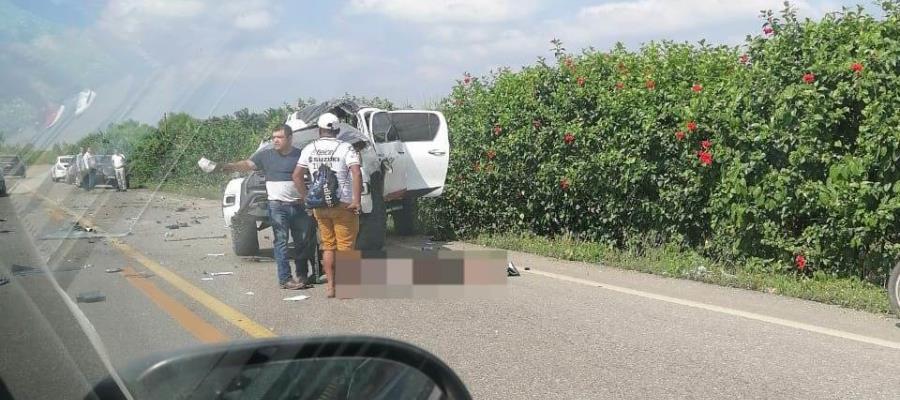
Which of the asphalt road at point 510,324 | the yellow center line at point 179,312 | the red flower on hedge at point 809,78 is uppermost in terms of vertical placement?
the red flower on hedge at point 809,78

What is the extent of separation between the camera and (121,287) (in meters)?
8.48

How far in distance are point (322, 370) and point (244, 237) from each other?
9430mm

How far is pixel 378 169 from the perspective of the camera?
11.0 meters

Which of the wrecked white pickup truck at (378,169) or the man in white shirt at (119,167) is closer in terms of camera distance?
the man in white shirt at (119,167)

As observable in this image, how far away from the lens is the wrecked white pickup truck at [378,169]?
34.2 feet

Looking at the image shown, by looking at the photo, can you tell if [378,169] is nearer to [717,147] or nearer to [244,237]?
[244,237]

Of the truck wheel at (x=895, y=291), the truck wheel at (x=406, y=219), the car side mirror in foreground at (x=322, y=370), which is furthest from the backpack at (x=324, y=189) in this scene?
the car side mirror in foreground at (x=322, y=370)

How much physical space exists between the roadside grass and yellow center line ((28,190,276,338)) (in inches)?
171

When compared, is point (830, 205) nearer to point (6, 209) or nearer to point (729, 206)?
point (729, 206)

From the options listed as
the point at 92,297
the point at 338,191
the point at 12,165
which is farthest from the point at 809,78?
the point at 12,165

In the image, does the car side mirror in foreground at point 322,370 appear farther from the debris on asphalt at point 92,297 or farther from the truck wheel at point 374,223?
the truck wheel at point 374,223

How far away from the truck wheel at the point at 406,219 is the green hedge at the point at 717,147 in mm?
877

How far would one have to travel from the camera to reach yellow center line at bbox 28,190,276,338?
16.5 feet

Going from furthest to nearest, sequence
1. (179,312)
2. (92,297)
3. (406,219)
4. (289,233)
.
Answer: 1. (406,219)
2. (289,233)
3. (179,312)
4. (92,297)
